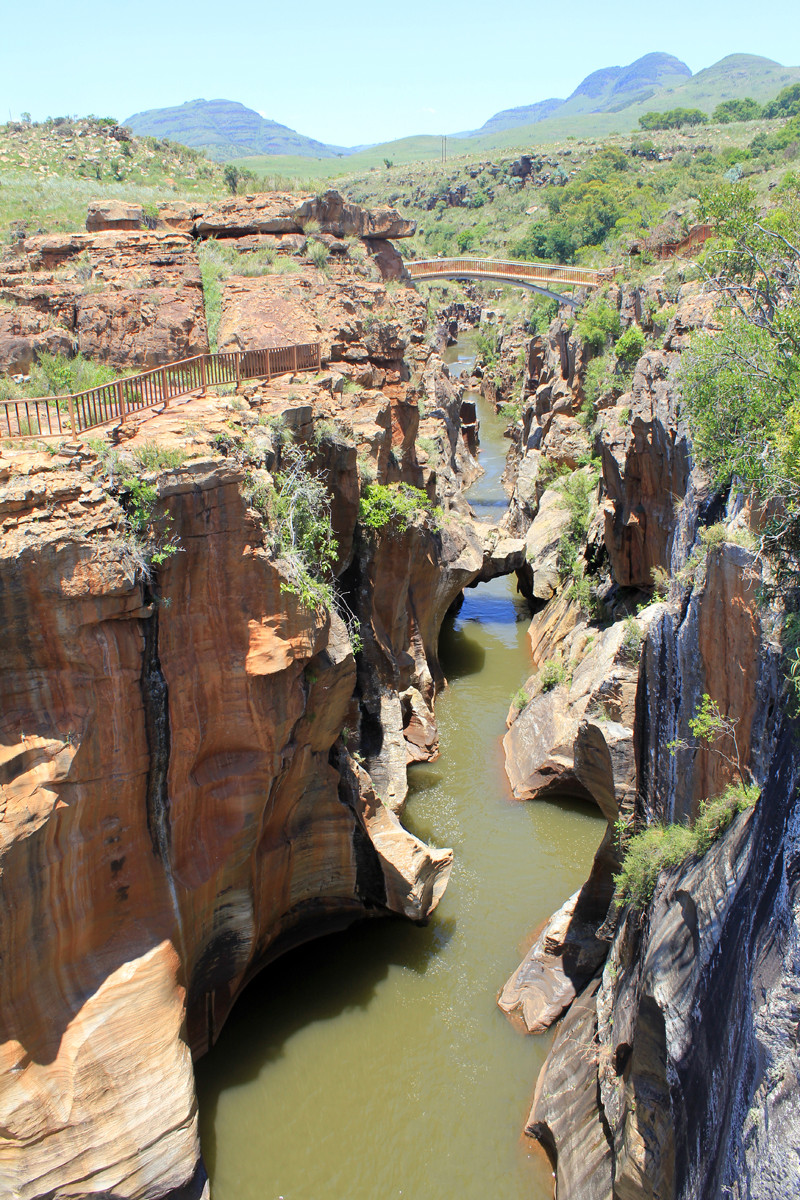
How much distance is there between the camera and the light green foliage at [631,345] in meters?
28.4

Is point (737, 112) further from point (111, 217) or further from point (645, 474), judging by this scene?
point (645, 474)

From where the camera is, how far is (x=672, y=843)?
9.79 metres

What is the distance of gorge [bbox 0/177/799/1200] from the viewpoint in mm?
8641

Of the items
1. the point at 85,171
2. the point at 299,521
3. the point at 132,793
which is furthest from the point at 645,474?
the point at 85,171

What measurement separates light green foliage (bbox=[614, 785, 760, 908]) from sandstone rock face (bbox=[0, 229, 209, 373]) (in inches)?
500

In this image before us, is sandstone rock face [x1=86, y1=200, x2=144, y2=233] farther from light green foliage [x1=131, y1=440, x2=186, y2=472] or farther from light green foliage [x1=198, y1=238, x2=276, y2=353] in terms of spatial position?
light green foliage [x1=131, y1=440, x2=186, y2=472]

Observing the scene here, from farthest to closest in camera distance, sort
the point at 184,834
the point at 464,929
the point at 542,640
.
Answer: the point at 542,640 < the point at 464,929 < the point at 184,834

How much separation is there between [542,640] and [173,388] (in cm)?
1480

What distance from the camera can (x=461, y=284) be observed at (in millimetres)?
94750

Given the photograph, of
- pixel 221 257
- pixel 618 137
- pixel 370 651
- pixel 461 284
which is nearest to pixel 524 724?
pixel 370 651

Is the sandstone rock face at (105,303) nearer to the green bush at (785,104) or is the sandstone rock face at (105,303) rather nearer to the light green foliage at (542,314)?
the light green foliage at (542,314)

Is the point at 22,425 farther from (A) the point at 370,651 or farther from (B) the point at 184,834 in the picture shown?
(A) the point at 370,651

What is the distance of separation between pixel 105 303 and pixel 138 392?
20.7 feet

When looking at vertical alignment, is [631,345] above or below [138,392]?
below
